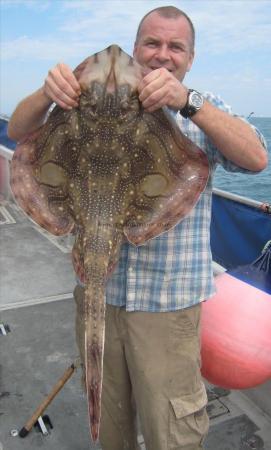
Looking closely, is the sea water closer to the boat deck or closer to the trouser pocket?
the boat deck

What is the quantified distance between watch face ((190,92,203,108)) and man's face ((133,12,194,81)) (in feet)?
1.22

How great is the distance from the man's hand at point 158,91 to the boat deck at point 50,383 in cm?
262

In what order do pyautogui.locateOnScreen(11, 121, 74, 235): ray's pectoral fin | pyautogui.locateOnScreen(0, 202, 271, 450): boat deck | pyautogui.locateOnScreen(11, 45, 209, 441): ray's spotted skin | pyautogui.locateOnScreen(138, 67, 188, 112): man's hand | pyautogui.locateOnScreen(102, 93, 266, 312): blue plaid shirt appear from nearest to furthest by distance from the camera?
1. pyautogui.locateOnScreen(138, 67, 188, 112): man's hand
2. pyautogui.locateOnScreen(11, 45, 209, 441): ray's spotted skin
3. pyautogui.locateOnScreen(11, 121, 74, 235): ray's pectoral fin
4. pyautogui.locateOnScreen(102, 93, 266, 312): blue plaid shirt
5. pyautogui.locateOnScreen(0, 202, 271, 450): boat deck

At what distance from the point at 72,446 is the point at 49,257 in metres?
3.86

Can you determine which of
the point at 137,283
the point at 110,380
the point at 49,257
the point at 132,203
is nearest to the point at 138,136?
the point at 132,203

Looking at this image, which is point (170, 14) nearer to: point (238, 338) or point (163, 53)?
point (163, 53)

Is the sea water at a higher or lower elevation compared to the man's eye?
lower

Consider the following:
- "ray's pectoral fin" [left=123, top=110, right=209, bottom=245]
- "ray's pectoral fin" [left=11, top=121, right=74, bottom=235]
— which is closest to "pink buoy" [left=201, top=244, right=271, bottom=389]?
"ray's pectoral fin" [left=123, top=110, right=209, bottom=245]

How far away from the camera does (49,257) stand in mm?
7066

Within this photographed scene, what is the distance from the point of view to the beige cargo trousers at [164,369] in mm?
2584

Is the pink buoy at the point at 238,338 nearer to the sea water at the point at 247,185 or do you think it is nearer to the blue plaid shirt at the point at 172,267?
the blue plaid shirt at the point at 172,267

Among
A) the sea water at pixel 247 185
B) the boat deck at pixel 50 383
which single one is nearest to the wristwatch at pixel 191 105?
the boat deck at pixel 50 383

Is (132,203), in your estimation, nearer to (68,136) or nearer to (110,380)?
(68,136)

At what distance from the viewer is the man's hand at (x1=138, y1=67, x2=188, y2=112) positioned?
1883mm
